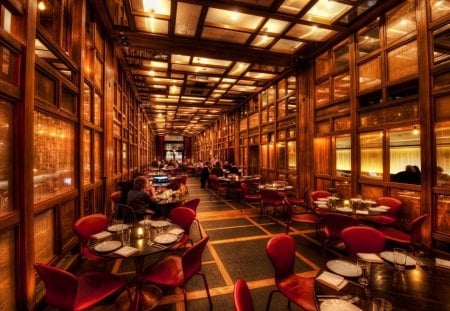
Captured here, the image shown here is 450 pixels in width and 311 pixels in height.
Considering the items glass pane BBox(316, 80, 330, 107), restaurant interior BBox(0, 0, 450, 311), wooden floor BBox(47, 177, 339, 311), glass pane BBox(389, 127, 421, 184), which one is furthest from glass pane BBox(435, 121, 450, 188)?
glass pane BBox(316, 80, 330, 107)

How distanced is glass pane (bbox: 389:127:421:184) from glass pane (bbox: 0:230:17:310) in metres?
6.03

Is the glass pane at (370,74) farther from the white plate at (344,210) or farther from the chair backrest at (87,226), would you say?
the chair backrest at (87,226)

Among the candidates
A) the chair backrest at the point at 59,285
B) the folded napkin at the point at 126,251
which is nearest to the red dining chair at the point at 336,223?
the folded napkin at the point at 126,251

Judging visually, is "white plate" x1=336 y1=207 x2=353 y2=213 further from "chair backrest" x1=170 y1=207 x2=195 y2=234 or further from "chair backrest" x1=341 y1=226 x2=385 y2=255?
"chair backrest" x1=170 y1=207 x2=195 y2=234

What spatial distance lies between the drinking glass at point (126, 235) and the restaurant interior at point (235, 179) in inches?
1.4

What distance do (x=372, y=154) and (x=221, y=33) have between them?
468cm

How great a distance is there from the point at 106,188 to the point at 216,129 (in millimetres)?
13237

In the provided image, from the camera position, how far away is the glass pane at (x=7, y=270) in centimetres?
210

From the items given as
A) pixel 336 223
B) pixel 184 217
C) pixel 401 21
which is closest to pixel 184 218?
pixel 184 217

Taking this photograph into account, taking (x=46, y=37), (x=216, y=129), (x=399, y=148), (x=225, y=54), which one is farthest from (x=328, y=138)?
(x=216, y=129)

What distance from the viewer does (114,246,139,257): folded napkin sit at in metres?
2.25

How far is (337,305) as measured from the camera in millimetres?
1476

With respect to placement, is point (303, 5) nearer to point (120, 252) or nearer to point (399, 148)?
point (399, 148)

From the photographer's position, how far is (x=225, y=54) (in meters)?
6.38
